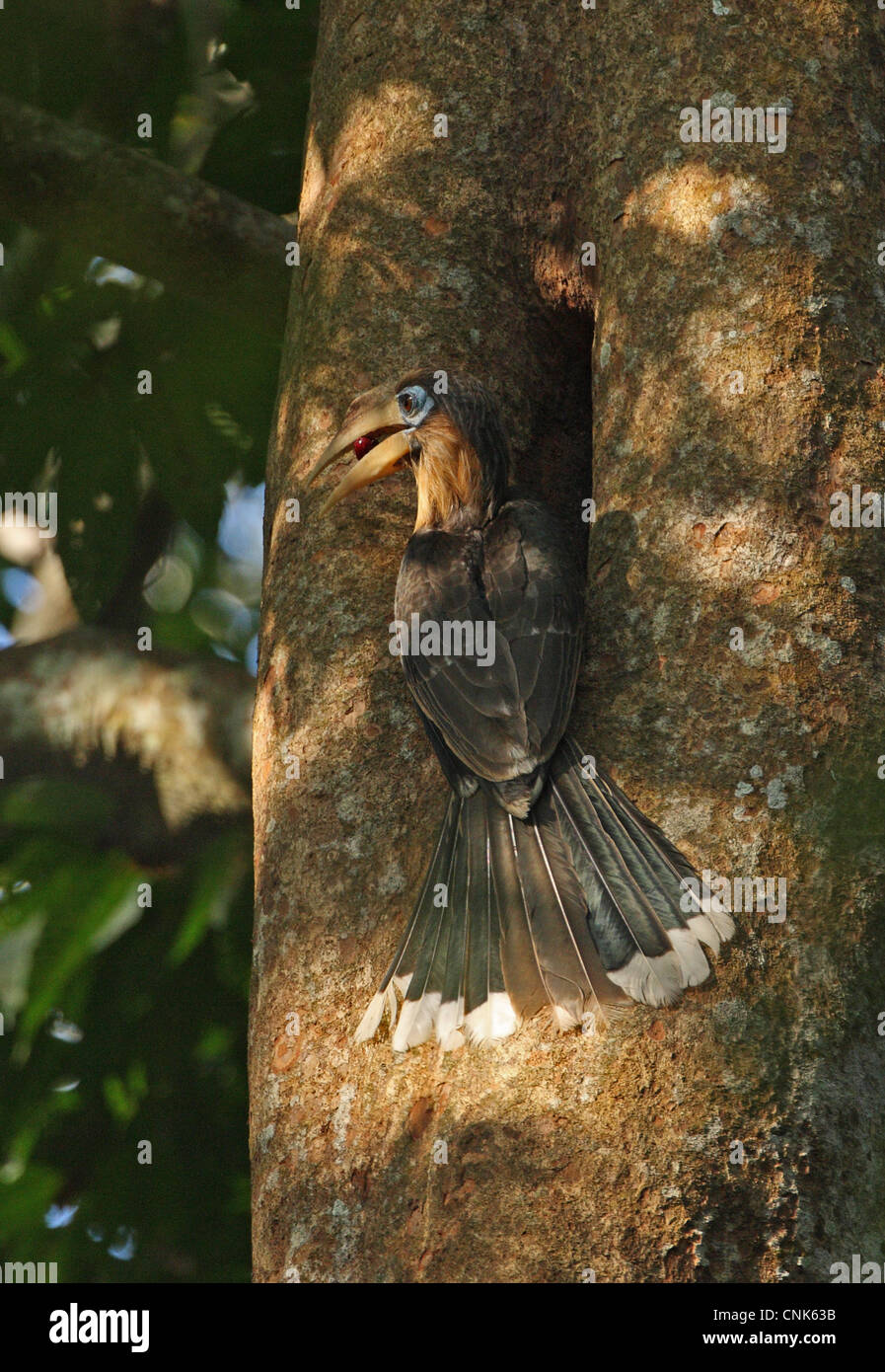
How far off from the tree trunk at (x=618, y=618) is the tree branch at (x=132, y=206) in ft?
2.32

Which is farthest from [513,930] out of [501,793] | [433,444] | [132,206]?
[132,206]

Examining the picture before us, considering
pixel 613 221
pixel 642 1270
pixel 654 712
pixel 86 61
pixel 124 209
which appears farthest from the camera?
Answer: pixel 86 61

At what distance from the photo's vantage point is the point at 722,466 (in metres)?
3.03

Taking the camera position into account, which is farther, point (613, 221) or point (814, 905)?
point (613, 221)

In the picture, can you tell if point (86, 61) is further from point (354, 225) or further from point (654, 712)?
point (654, 712)

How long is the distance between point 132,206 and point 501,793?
2971 millimetres

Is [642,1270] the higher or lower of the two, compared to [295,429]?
lower

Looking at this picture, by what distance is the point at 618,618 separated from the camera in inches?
120

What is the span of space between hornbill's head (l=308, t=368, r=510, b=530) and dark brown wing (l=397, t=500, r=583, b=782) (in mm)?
174

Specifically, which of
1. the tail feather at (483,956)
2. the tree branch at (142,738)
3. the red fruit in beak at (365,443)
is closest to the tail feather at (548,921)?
the tail feather at (483,956)

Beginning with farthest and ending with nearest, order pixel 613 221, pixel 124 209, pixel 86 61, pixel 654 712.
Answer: pixel 86 61 → pixel 124 209 → pixel 613 221 → pixel 654 712

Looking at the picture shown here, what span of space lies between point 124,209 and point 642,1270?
402 cm
